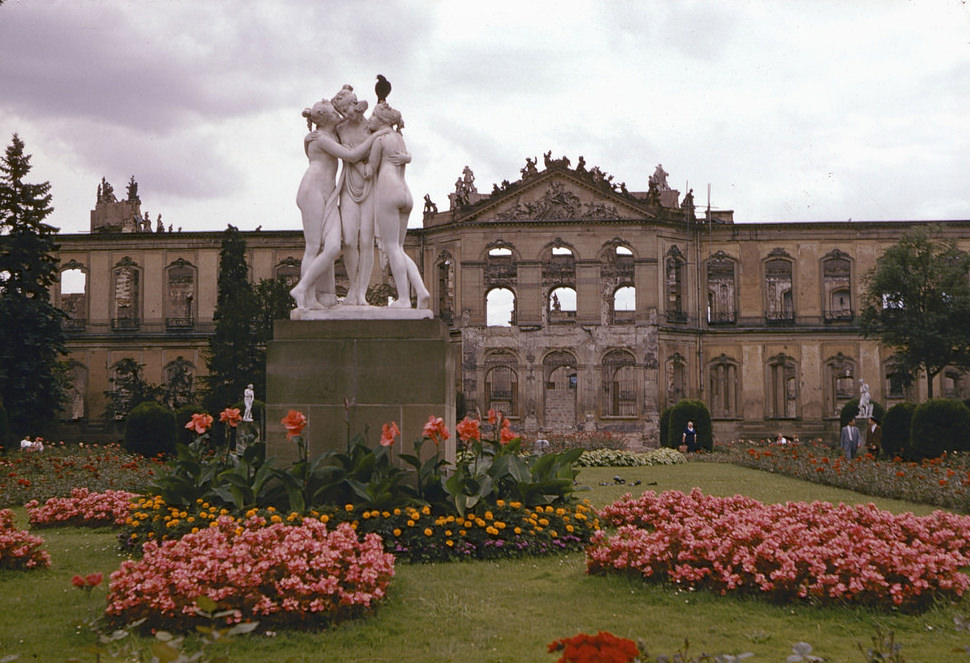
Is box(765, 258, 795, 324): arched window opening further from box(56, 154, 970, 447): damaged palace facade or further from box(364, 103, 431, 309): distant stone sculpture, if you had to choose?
box(364, 103, 431, 309): distant stone sculpture

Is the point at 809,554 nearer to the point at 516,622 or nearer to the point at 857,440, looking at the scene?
the point at 516,622

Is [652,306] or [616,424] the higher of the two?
[652,306]

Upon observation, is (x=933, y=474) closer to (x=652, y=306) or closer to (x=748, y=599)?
(x=748, y=599)

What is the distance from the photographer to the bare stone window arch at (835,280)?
4303 cm

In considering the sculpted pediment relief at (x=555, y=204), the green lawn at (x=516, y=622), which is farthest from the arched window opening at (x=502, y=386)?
the green lawn at (x=516, y=622)

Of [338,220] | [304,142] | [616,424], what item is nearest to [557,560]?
[338,220]

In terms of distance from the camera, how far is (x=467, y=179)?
42.9m

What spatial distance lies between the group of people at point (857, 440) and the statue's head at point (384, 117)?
15.4 metres

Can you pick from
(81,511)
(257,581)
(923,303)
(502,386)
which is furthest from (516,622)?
(502,386)

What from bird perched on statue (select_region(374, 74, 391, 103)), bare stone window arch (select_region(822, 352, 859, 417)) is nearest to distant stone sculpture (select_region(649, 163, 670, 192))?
bare stone window arch (select_region(822, 352, 859, 417))

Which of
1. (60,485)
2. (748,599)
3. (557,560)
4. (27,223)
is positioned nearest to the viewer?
(748,599)

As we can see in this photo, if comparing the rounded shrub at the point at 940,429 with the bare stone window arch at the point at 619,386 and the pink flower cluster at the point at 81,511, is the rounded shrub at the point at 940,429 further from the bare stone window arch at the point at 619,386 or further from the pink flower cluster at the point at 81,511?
the bare stone window arch at the point at 619,386

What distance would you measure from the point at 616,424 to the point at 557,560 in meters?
30.6

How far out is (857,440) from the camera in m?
22.7
